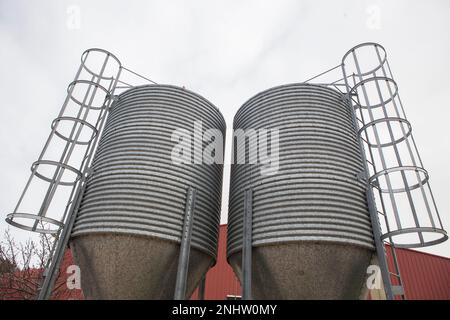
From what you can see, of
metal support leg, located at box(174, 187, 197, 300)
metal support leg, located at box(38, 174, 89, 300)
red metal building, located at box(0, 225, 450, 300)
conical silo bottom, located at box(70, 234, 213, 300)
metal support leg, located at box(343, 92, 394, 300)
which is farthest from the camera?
red metal building, located at box(0, 225, 450, 300)

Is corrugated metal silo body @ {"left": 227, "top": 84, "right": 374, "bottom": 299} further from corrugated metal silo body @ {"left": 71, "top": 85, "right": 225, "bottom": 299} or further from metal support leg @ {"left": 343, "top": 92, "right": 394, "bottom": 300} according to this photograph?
corrugated metal silo body @ {"left": 71, "top": 85, "right": 225, "bottom": 299}

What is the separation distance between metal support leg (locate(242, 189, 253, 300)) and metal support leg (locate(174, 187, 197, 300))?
4.16 feet

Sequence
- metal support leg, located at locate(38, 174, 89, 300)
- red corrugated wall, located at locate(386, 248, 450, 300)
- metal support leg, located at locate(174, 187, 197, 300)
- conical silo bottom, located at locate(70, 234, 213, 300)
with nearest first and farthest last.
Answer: metal support leg, located at locate(174, 187, 197, 300)
conical silo bottom, located at locate(70, 234, 213, 300)
metal support leg, located at locate(38, 174, 89, 300)
red corrugated wall, located at locate(386, 248, 450, 300)

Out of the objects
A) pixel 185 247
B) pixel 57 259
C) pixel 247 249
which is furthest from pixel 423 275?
pixel 57 259

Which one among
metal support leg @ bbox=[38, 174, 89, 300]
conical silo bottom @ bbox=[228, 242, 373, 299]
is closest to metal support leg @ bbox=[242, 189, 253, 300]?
conical silo bottom @ bbox=[228, 242, 373, 299]

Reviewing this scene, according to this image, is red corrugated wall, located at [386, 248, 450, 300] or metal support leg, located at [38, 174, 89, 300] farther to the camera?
red corrugated wall, located at [386, 248, 450, 300]

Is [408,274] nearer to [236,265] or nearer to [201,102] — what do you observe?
[236,265]

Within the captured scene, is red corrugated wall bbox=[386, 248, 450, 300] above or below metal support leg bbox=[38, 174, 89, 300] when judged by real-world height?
above

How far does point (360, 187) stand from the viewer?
28.0 feet

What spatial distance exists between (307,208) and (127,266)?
13.6 feet

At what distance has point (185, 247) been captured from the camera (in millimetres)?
7996

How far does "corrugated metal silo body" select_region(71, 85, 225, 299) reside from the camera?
25.5 feet

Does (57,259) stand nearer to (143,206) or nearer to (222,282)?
(143,206)

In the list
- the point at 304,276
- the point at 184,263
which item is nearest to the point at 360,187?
the point at 304,276
